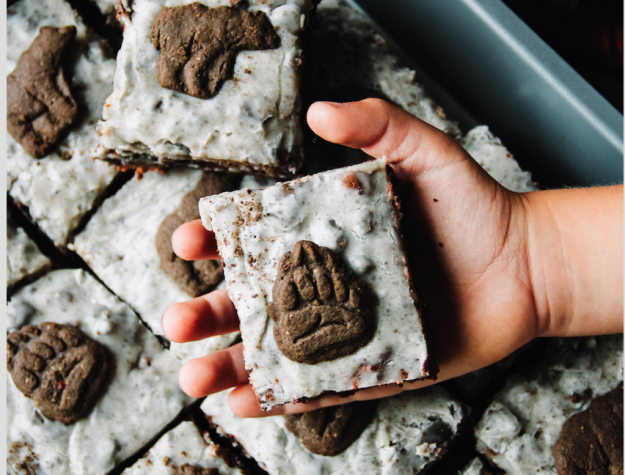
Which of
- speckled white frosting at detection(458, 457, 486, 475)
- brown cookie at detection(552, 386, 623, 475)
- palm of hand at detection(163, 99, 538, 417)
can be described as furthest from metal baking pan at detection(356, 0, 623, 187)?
speckled white frosting at detection(458, 457, 486, 475)

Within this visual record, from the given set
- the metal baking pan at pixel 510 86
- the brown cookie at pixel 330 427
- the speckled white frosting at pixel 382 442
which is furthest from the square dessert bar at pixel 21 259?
the metal baking pan at pixel 510 86

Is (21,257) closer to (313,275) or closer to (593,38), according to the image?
(313,275)

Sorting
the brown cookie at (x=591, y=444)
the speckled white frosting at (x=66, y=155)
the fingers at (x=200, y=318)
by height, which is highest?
the speckled white frosting at (x=66, y=155)

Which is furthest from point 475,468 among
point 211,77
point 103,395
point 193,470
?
point 211,77

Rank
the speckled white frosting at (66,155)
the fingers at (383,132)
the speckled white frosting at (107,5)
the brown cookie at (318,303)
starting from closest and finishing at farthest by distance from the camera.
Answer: the brown cookie at (318,303)
the fingers at (383,132)
the speckled white frosting at (66,155)
the speckled white frosting at (107,5)

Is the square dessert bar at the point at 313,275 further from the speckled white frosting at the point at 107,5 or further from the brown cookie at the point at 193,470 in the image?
the speckled white frosting at the point at 107,5
